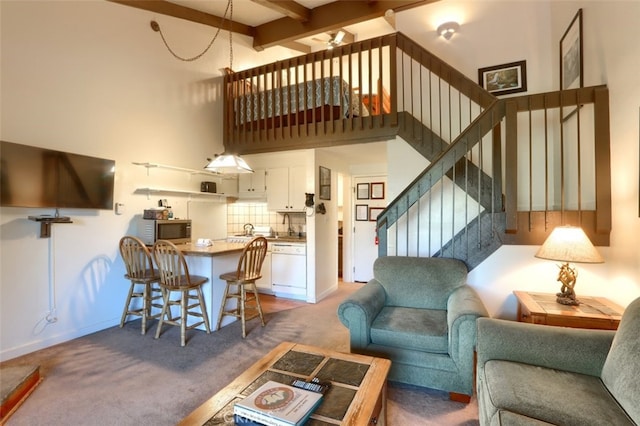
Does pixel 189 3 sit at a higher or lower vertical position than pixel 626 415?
higher

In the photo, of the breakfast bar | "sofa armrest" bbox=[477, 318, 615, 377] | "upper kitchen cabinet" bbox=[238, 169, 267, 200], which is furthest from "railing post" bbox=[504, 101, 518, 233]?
"upper kitchen cabinet" bbox=[238, 169, 267, 200]

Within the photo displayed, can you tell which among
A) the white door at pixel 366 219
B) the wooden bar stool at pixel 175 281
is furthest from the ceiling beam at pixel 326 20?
the wooden bar stool at pixel 175 281

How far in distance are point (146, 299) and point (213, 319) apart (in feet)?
2.40

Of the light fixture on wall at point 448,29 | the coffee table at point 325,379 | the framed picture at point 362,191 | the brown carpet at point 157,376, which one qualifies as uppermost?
the light fixture on wall at point 448,29

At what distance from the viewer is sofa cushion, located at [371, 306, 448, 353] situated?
6.36ft

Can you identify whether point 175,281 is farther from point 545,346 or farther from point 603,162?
point 603,162

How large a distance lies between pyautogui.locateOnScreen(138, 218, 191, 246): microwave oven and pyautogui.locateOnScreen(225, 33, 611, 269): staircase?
155 centimetres

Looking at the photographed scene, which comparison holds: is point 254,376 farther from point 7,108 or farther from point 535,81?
point 535,81

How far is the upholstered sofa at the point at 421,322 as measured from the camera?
1874 mm

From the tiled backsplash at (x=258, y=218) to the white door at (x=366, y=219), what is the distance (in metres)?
1.02

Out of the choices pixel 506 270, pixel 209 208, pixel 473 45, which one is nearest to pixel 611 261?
pixel 506 270

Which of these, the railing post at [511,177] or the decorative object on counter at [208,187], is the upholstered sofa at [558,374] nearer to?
the railing post at [511,177]

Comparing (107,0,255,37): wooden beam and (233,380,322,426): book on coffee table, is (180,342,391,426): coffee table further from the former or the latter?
(107,0,255,37): wooden beam

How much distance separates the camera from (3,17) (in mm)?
2486
